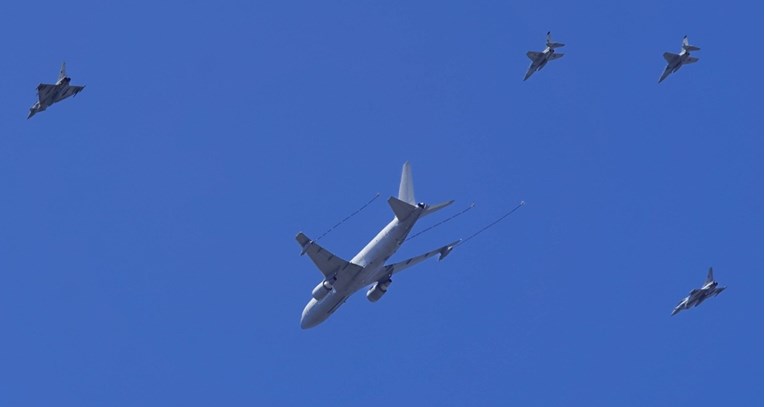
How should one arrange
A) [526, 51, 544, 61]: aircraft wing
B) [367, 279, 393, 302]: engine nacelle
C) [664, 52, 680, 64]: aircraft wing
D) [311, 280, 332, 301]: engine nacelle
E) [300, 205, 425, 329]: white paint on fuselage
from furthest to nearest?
[664, 52, 680, 64]: aircraft wing < [526, 51, 544, 61]: aircraft wing < [367, 279, 393, 302]: engine nacelle < [311, 280, 332, 301]: engine nacelle < [300, 205, 425, 329]: white paint on fuselage

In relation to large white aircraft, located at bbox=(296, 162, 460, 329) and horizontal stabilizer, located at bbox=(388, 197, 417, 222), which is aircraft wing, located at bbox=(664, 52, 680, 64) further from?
horizontal stabilizer, located at bbox=(388, 197, 417, 222)

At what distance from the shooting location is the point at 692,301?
5020 inches

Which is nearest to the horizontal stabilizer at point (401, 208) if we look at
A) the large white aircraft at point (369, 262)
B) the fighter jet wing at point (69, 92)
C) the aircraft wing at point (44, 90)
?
the large white aircraft at point (369, 262)

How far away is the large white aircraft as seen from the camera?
107 meters

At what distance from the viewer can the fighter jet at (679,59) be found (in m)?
128

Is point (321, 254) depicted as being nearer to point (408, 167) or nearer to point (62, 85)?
point (408, 167)

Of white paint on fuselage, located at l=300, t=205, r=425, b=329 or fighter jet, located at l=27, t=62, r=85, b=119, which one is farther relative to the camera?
white paint on fuselage, located at l=300, t=205, r=425, b=329

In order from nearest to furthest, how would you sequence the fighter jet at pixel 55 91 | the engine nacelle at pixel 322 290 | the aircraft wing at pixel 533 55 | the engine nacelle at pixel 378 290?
1. the fighter jet at pixel 55 91
2. the engine nacelle at pixel 322 290
3. the engine nacelle at pixel 378 290
4. the aircraft wing at pixel 533 55

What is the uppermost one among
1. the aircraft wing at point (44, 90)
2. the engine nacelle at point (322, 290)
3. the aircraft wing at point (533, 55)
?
the aircraft wing at point (44, 90)

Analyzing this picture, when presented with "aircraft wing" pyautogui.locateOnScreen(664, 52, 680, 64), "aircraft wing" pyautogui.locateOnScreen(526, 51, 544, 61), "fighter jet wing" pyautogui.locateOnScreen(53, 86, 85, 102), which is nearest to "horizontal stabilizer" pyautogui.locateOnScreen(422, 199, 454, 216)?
"aircraft wing" pyautogui.locateOnScreen(526, 51, 544, 61)

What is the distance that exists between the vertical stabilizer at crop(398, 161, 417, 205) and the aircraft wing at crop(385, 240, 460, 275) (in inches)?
207

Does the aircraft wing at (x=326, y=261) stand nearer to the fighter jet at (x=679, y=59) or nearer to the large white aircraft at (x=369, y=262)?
the large white aircraft at (x=369, y=262)

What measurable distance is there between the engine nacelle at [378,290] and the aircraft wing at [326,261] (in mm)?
8135

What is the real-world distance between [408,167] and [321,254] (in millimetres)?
13523
